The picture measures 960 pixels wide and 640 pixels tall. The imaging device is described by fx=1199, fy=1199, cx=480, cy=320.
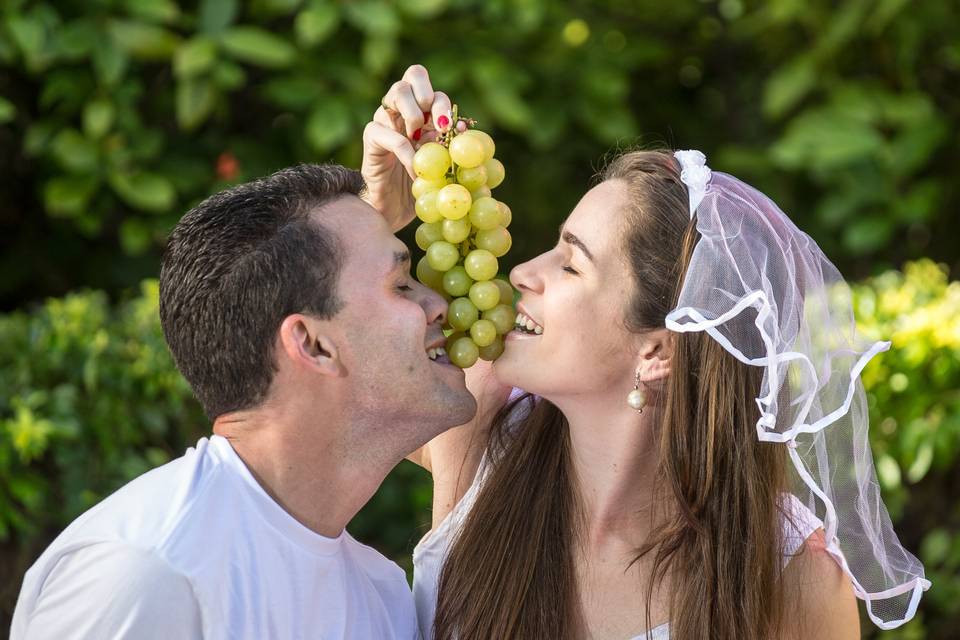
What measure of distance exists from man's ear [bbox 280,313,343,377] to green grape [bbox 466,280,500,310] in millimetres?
326

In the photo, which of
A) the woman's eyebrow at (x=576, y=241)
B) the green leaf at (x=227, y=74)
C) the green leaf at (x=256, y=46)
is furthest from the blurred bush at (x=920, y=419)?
the green leaf at (x=227, y=74)

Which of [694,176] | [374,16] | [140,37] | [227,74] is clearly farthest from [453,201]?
[140,37]

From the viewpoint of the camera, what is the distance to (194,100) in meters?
4.55

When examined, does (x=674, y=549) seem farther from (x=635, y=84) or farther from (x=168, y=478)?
(x=635, y=84)

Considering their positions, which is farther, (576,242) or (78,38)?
(78,38)

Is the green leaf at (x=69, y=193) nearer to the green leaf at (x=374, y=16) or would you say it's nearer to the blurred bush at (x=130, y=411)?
the blurred bush at (x=130, y=411)

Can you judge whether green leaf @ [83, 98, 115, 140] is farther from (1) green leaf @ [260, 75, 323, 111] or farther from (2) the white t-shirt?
(2) the white t-shirt

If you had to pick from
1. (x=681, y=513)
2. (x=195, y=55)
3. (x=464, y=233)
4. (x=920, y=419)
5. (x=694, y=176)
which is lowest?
(x=920, y=419)

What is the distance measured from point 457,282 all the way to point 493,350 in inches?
6.7

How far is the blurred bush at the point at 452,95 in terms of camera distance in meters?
4.52

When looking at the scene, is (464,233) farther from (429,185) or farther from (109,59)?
(109,59)

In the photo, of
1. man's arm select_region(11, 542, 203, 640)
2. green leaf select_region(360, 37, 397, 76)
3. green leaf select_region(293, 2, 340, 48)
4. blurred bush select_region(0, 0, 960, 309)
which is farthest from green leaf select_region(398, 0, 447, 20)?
man's arm select_region(11, 542, 203, 640)

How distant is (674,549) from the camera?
8.37 ft

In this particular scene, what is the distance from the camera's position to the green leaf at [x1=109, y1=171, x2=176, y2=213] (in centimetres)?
455
